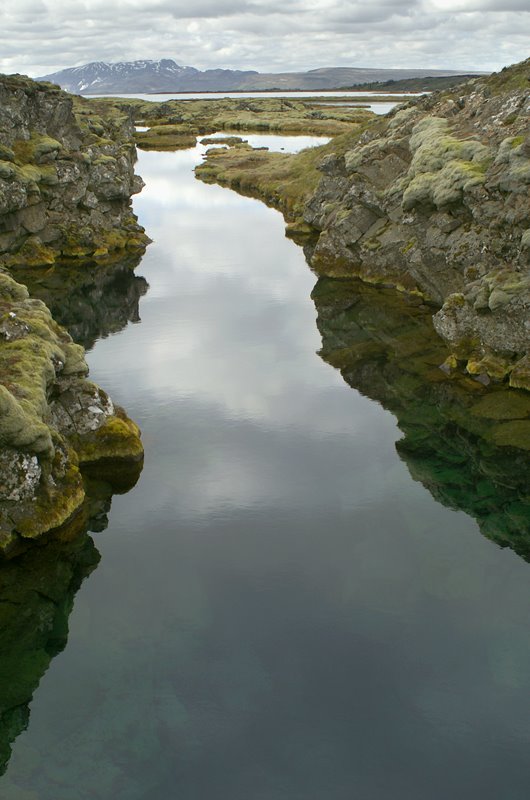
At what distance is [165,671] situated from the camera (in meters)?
24.9

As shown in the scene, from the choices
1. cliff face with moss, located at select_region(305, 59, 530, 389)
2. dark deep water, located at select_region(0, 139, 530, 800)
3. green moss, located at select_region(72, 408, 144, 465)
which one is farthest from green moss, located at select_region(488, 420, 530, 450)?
green moss, located at select_region(72, 408, 144, 465)

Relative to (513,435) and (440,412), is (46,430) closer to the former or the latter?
(440,412)

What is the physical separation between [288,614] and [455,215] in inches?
1612

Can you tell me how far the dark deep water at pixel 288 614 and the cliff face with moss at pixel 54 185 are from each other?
36915 mm

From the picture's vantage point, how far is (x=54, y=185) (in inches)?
3280

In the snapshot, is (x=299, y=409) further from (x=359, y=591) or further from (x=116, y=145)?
(x=116, y=145)

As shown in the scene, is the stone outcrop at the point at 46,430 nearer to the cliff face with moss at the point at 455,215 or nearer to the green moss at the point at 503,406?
the green moss at the point at 503,406

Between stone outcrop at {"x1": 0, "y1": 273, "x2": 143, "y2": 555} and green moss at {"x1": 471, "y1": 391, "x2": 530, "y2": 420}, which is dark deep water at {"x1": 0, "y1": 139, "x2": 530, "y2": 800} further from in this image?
green moss at {"x1": 471, "y1": 391, "x2": 530, "y2": 420}

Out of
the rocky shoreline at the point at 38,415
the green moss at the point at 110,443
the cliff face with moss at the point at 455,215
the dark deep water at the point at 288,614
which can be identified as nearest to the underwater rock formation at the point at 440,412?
the dark deep water at the point at 288,614

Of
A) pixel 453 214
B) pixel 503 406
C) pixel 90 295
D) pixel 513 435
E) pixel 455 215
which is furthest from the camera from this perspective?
pixel 90 295

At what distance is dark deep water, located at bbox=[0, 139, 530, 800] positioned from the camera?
21.4 metres

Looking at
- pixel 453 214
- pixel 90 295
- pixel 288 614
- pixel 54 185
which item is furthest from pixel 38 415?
pixel 54 185

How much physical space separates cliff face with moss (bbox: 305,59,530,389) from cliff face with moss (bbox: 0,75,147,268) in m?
26.8

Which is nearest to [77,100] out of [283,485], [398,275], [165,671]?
[398,275]
